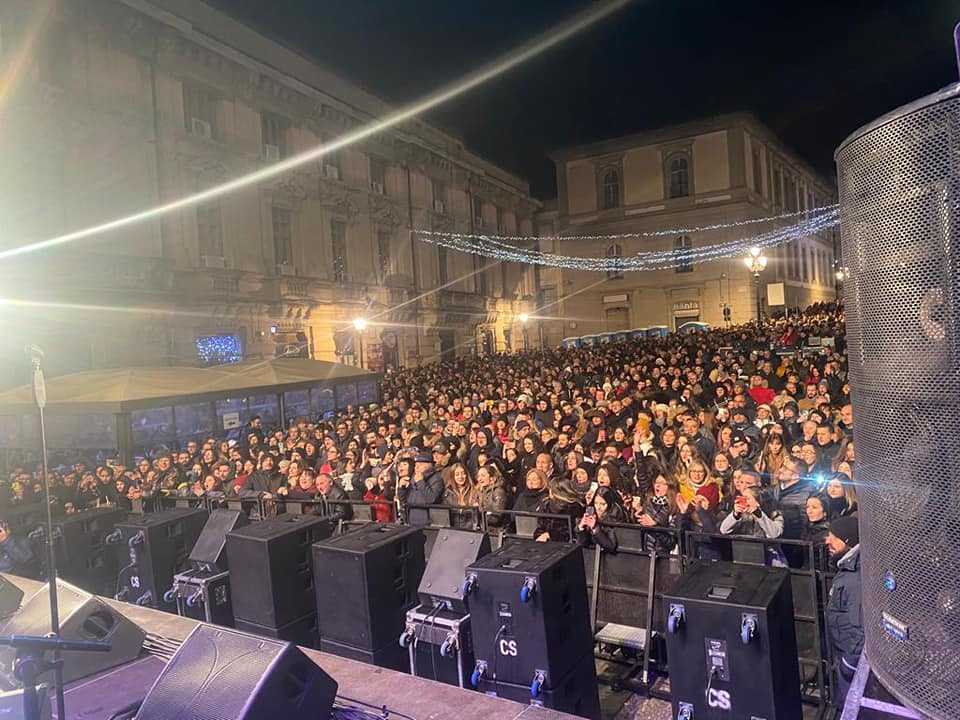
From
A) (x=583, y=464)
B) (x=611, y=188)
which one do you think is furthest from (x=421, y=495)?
(x=611, y=188)

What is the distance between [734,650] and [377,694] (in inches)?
89.8

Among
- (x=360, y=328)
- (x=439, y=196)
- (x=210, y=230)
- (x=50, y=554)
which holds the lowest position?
(x=50, y=554)

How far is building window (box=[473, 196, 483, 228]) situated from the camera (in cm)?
4797

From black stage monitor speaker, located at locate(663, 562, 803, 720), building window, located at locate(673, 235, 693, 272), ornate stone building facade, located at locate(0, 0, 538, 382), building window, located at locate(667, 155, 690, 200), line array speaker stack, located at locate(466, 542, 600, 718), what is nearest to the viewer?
black stage monitor speaker, located at locate(663, 562, 803, 720)

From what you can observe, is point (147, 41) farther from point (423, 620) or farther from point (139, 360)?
point (423, 620)


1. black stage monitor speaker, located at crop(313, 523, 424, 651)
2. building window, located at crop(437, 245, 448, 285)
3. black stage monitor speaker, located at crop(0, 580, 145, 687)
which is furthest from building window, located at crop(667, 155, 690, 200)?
black stage monitor speaker, located at crop(0, 580, 145, 687)

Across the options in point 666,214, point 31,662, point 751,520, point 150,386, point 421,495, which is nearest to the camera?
point 31,662

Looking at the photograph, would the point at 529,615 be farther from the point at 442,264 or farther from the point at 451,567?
the point at 442,264

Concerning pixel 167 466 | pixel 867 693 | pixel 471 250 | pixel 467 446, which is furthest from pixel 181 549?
pixel 471 250

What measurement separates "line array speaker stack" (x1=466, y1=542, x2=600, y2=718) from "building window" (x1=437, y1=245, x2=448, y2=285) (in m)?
39.1

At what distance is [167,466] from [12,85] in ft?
50.5

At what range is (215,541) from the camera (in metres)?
7.25

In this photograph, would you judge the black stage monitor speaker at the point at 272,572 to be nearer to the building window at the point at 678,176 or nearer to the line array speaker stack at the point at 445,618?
the line array speaker stack at the point at 445,618

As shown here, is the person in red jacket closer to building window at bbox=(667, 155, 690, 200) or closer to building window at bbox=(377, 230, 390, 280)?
building window at bbox=(377, 230, 390, 280)
